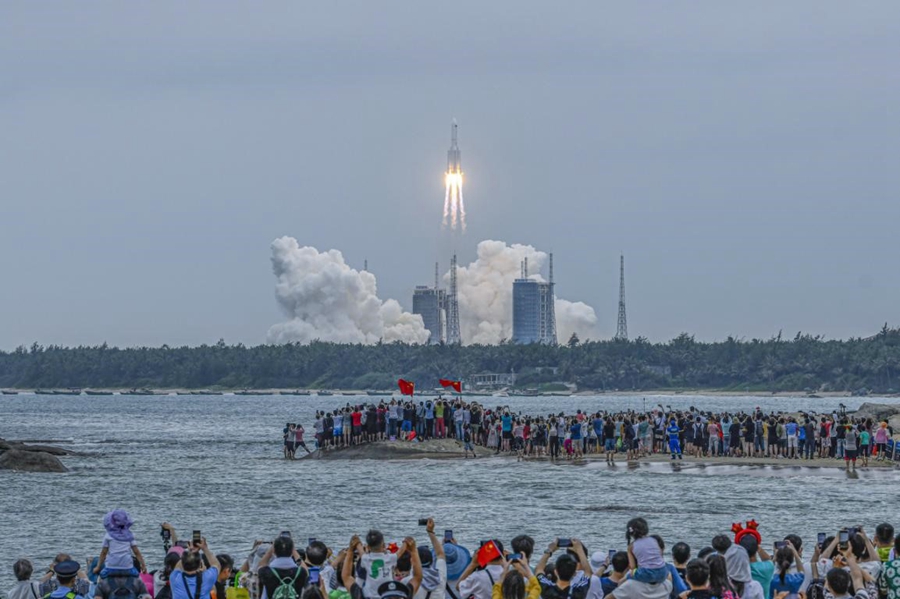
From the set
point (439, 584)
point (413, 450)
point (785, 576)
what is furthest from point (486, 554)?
point (413, 450)

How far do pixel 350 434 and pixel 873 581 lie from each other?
4362 centimetres

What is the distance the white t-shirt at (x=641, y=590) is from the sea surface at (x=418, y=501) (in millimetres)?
16483

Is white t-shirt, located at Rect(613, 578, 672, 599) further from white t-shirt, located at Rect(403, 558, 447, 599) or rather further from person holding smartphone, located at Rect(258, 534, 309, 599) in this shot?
person holding smartphone, located at Rect(258, 534, 309, 599)

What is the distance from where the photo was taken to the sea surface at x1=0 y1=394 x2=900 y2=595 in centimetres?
3522

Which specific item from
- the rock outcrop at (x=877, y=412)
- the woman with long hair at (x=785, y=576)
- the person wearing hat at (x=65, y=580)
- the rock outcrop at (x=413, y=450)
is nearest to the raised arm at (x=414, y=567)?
the person wearing hat at (x=65, y=580)

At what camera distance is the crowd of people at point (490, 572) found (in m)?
13.4

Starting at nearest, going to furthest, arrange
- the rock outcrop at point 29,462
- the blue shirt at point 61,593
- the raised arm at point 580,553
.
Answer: the blue shirt at point 61,593, the raised arm at point 580,553, the rock outcrop at point 29,462

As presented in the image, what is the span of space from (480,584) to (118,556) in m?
4.05

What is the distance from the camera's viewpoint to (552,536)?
34250mm

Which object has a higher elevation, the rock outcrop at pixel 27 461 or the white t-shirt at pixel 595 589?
the rock outcrop at pixel 27 461

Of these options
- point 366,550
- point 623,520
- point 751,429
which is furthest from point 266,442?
point 366,550

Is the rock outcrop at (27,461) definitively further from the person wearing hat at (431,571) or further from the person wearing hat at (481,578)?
the person wearing hat at (481,578)

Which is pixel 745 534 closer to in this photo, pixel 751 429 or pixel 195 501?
pixel 195 501

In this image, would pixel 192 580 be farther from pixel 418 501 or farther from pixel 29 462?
pixel 29 462
